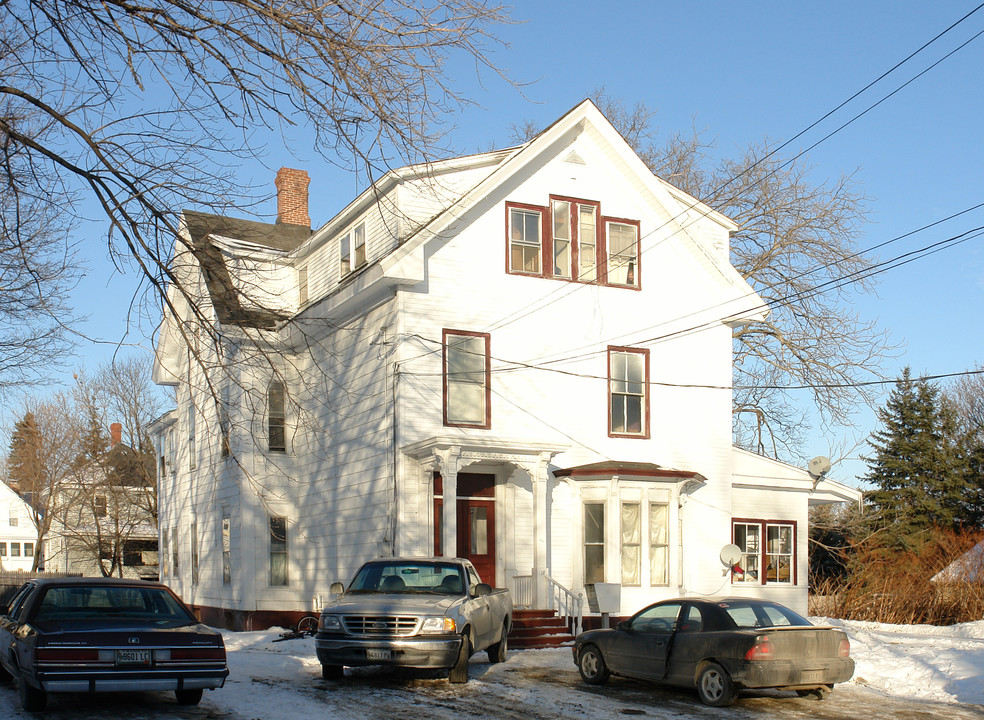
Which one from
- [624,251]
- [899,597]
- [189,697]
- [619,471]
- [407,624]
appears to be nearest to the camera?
[189,697]

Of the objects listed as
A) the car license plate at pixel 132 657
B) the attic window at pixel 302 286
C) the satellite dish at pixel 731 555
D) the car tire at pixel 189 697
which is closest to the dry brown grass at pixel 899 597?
the satellite dish at pixel 731 555

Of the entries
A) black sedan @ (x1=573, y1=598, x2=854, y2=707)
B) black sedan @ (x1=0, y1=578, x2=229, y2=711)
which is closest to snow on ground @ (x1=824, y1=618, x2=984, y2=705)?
black sedan @ (x1=573, y1=598, x2=854, y2=707)

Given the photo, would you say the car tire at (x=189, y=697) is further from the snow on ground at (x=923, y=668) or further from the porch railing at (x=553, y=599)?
the porch railing at (x=553, y=599)

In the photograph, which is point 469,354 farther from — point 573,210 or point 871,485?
point 871,485

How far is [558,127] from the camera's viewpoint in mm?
22281

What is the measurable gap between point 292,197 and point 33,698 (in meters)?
22.8

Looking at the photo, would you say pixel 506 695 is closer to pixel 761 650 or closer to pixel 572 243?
pixel 761 650

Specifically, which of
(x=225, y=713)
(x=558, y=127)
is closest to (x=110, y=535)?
(x=558, y=127)

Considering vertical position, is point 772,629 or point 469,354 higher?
point 469,354

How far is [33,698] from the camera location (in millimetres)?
10109

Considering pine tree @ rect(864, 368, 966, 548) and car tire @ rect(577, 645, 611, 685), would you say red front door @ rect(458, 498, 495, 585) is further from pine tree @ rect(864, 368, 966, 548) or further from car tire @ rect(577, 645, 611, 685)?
pine tree @ rect(864, 368, 966, 548)

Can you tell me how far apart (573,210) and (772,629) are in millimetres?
12255

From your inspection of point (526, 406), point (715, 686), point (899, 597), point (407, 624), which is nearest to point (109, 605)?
point (407, 624)

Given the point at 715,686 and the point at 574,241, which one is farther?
the point at 574,241
